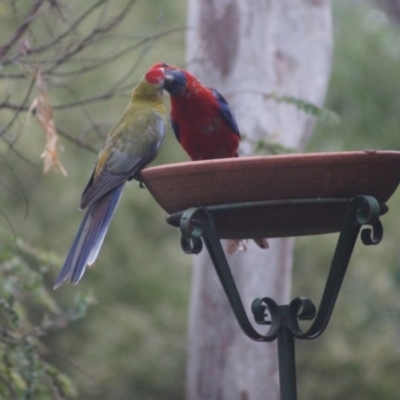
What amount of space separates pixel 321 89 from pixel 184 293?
4.72 metres

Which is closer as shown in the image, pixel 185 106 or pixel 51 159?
pixel 51 159

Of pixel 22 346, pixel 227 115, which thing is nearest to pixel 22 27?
pixel 227 115

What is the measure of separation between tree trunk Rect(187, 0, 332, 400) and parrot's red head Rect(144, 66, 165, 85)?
221cm

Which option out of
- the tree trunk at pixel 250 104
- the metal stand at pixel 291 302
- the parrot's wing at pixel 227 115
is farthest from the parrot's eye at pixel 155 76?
the tree trunk at pixel 250 104

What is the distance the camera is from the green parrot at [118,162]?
3.07 m

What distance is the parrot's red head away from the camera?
3684mm

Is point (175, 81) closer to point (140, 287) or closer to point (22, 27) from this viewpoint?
point (22, 27)

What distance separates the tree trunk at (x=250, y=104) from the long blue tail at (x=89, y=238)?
2.63 meters

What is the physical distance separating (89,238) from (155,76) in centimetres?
85

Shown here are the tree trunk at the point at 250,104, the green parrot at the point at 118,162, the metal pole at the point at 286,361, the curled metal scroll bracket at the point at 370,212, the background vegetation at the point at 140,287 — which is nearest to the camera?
the curled metal scroll bracket at the point at 370,212

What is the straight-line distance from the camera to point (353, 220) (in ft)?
7.99

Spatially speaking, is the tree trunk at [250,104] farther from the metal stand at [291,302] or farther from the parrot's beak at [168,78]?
the metal stand at [291,302]

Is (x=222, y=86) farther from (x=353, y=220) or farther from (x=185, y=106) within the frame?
(x=353, y=220)

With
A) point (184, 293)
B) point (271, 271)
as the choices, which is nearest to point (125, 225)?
point (184, 293)
